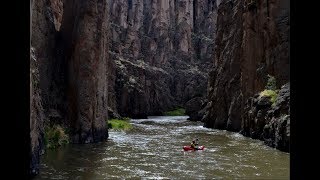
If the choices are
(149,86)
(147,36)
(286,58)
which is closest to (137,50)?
(147,36)

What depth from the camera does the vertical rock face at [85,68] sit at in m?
31.9

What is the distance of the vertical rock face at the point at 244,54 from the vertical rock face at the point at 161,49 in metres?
36.2

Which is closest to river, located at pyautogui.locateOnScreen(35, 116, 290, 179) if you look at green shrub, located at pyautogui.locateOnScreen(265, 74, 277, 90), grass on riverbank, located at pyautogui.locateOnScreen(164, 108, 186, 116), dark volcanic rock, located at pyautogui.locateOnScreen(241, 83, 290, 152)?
dark volcanic rock, located at pyautogui.locateOnScreen(241, 83, 290, 152)

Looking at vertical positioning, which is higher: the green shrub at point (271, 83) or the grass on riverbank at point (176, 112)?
the green shrub at point (271, 83)

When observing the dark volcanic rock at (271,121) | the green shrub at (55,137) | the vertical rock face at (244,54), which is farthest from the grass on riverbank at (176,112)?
the green shrub at (55,137)

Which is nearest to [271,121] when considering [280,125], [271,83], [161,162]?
[280,125]

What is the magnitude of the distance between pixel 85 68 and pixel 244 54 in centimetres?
2162

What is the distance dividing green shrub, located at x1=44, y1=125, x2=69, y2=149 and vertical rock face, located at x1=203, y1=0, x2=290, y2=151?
68.3 feet

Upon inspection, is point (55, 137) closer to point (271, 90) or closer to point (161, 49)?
point (271, 90)

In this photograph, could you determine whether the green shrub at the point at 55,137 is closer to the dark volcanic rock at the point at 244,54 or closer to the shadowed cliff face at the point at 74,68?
the shadowed cliff face at the point at 74,68

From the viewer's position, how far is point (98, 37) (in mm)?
33938

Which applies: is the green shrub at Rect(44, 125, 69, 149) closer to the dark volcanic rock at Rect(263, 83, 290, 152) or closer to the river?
the river
